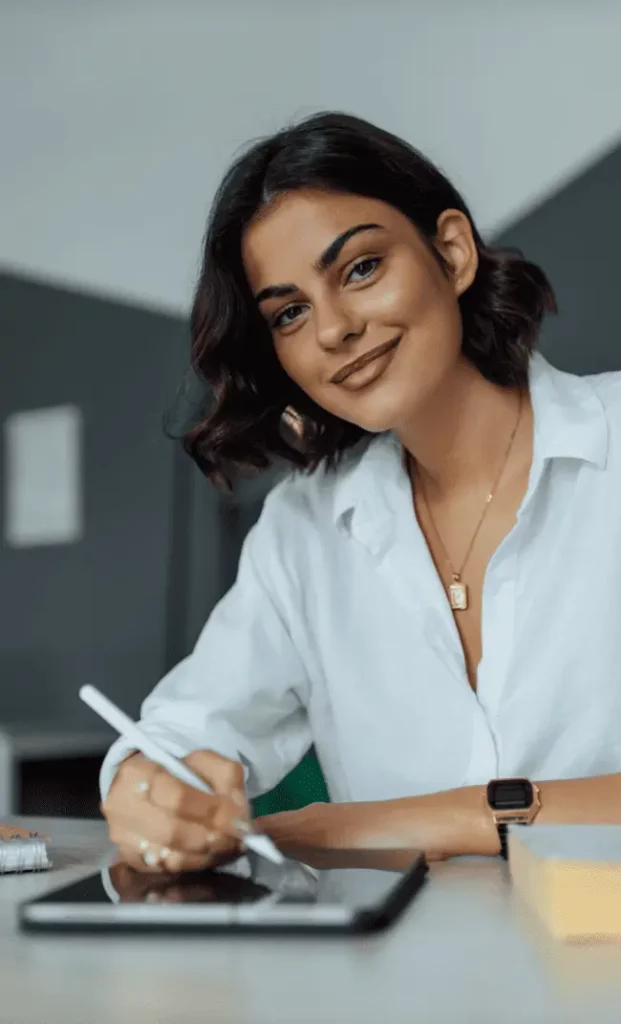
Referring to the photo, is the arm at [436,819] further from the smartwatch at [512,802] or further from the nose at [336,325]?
the nose at [336,325]

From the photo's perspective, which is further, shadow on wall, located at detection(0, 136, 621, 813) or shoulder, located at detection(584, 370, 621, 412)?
shadow on wall, located at detection(0, 136, 621, 813)

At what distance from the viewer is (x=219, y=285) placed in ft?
4.43

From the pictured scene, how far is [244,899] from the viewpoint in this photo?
632 millimetres

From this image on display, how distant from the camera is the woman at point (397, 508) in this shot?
4.04 feet

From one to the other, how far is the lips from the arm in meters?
0.52

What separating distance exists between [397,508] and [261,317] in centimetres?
31

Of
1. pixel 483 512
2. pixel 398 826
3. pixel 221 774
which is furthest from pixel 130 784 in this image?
pixel 483 512

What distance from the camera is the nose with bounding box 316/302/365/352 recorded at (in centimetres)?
122

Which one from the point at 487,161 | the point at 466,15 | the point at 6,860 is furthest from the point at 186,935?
the point at 466,15

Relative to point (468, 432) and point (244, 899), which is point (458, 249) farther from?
point (244, 899)

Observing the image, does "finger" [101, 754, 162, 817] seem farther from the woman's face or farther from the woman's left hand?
the woman's face

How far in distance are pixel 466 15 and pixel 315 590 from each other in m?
1.64

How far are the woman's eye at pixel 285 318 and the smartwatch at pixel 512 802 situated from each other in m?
0.63

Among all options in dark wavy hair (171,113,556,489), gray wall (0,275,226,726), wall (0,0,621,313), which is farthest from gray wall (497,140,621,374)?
gray wall (0,275,226,726)
